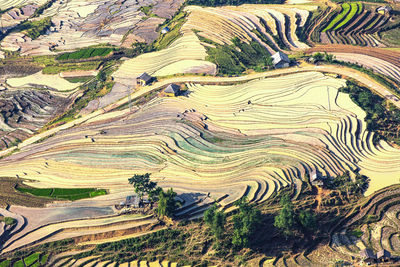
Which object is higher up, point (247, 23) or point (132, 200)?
point (247, 23)

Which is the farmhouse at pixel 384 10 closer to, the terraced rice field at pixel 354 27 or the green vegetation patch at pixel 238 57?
the terraced rice field at pixel 354 27

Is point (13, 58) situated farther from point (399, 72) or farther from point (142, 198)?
point (399, 72)

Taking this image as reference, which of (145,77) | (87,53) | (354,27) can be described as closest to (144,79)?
(145,77)

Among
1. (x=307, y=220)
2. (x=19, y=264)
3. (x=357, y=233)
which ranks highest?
(x=307, y=220)

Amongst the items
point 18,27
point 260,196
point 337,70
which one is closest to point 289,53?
point 337,70

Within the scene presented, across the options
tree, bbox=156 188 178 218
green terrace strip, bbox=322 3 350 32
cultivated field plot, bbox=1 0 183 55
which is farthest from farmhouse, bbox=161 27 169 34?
tree, bbox=156 188 178 218

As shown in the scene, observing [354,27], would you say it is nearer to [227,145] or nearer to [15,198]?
[227,145]
